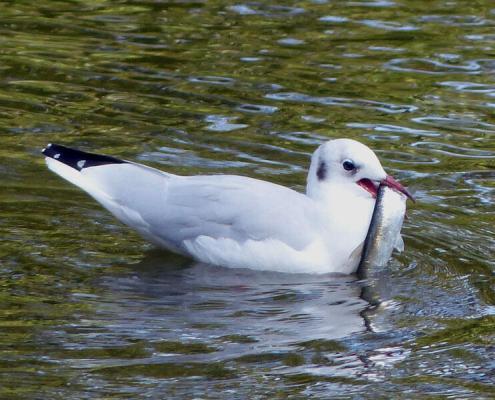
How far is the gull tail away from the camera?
845 cm

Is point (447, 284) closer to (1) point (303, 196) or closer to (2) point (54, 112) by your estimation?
(1) point (303, 196)

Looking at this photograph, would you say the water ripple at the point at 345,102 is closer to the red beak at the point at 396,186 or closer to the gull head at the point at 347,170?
the gull head at the point at 347,170

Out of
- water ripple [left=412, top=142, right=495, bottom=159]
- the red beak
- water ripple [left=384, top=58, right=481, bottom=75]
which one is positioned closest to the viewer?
the red beak

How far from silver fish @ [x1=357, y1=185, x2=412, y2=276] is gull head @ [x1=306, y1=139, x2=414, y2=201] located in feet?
0.29

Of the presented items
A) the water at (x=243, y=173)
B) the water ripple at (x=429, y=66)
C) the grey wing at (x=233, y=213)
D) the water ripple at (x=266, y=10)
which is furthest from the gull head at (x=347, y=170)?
the water ripple at (x=266, y=10)

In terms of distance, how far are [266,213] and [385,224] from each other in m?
0.71

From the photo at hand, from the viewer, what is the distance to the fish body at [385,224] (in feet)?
26.7

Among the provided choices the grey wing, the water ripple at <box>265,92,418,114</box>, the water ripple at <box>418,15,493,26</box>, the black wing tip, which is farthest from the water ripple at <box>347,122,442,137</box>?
the water ripple at <box>418,15,493,26</box>

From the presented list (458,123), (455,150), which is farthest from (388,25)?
(455,150)

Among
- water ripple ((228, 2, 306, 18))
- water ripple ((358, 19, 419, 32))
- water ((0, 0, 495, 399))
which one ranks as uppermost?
water ripple ((228, 2, 306, 18))

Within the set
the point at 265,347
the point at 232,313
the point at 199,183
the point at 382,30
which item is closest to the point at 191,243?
the point at 199,183

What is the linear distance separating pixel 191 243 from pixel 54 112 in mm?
3062

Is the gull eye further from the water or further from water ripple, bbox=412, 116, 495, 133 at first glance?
water ripple, bbox=412, 116, 495, 133

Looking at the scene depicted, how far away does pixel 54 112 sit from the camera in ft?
36.0
